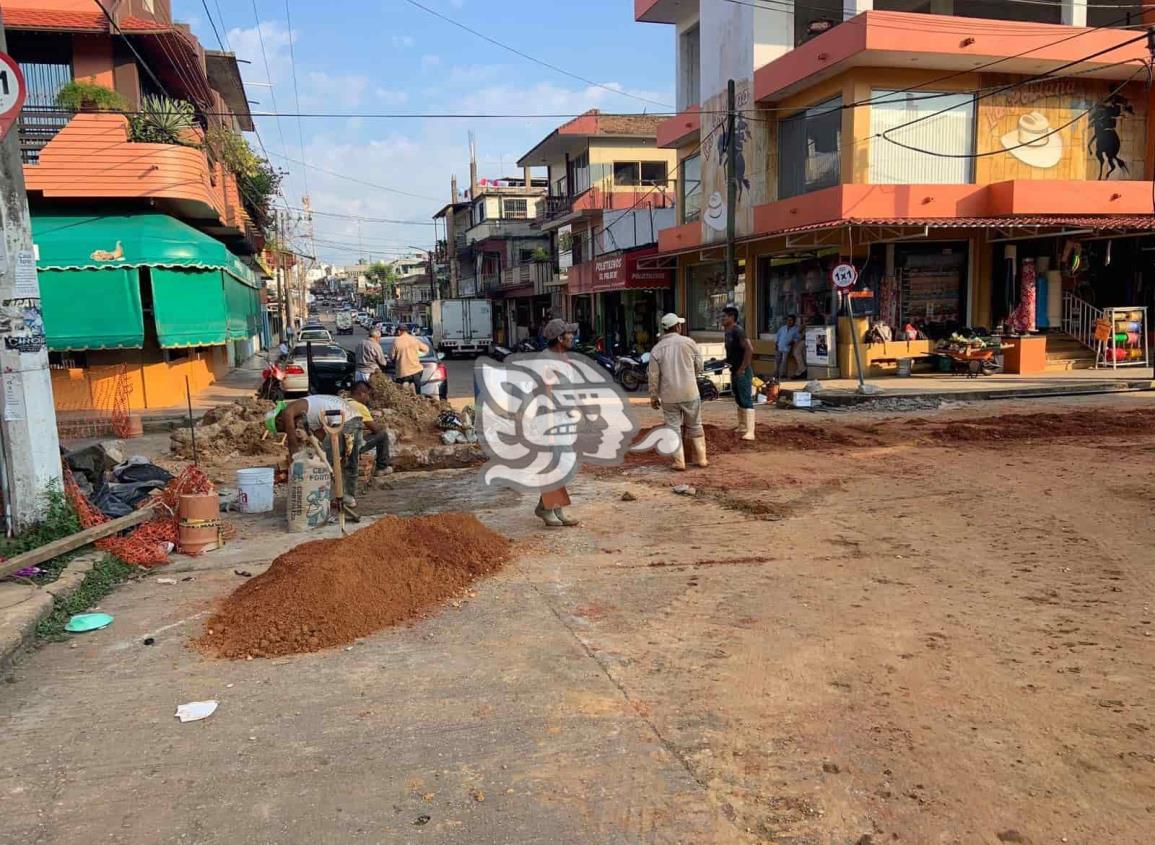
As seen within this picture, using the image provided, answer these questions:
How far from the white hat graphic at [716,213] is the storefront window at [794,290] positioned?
1.67 m

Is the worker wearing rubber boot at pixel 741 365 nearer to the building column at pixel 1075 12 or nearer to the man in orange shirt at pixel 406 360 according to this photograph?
the man in orange shirt at pixel 406 360

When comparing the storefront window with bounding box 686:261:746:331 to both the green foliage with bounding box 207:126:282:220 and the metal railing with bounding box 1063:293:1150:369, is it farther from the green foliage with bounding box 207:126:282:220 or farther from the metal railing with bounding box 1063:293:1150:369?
the green foliage with bounding box 207:126:282:220

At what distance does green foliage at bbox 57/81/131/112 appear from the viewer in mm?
15625

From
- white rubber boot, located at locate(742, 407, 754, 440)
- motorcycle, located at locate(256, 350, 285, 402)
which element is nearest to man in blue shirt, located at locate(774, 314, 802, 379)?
white rubber boot, located at locate(742, 407, 754, 440)

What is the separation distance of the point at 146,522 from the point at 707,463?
5958 millimetres

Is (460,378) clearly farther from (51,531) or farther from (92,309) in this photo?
(51,531)

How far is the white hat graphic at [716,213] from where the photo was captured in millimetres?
24125

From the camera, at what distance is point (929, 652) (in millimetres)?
4367

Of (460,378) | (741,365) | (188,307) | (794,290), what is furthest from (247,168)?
(741,365)

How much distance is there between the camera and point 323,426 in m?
7.54

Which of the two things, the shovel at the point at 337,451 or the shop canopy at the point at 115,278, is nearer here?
the shovel at the point at 337,451

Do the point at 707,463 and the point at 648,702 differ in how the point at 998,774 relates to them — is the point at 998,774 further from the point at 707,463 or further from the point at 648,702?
the point at 707,463

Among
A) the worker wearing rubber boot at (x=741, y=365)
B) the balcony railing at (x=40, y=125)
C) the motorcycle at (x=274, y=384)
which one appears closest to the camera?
the worker wearing rubber boot at (x=741, y=365)

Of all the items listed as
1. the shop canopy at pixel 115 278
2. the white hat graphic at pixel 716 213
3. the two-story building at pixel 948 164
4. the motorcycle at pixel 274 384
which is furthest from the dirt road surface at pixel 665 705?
the white hat graphic at pixel 716 213
